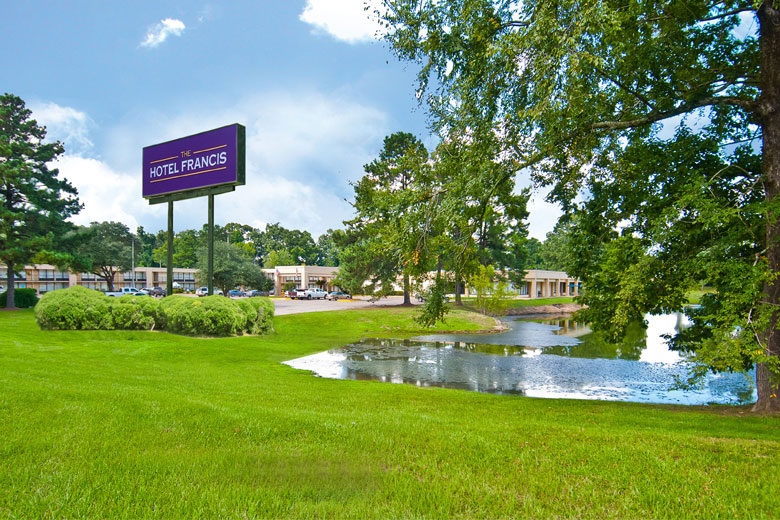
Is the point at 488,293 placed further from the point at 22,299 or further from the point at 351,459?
the point at 22,299

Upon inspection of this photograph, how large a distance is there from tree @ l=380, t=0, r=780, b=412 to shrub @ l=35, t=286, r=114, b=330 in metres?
17.7

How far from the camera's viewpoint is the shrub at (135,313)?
21.2 m

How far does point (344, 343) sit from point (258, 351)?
19.8 ft

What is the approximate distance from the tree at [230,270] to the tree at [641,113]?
51.9 m

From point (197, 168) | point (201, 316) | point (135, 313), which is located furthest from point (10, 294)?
point (201, 316)

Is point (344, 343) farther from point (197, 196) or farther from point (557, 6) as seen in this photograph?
point (557, 6)

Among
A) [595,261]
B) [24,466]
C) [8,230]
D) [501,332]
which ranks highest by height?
[8,230]

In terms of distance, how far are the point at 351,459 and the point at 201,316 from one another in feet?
59.4

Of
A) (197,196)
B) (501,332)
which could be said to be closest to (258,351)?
(197,196)

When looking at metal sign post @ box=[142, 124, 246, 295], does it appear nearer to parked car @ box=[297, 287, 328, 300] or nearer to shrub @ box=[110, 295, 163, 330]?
shrub @ box=[110, 295, 163, 330]

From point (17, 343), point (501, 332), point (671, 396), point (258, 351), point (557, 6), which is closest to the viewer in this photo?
point (557, 6)

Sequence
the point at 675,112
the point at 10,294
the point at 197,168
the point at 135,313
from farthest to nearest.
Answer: the point at 10,294 < the point at 197,168 < the point at 135,313 < the point at 675,112

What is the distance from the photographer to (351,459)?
487cm

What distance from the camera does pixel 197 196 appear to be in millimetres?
24141
